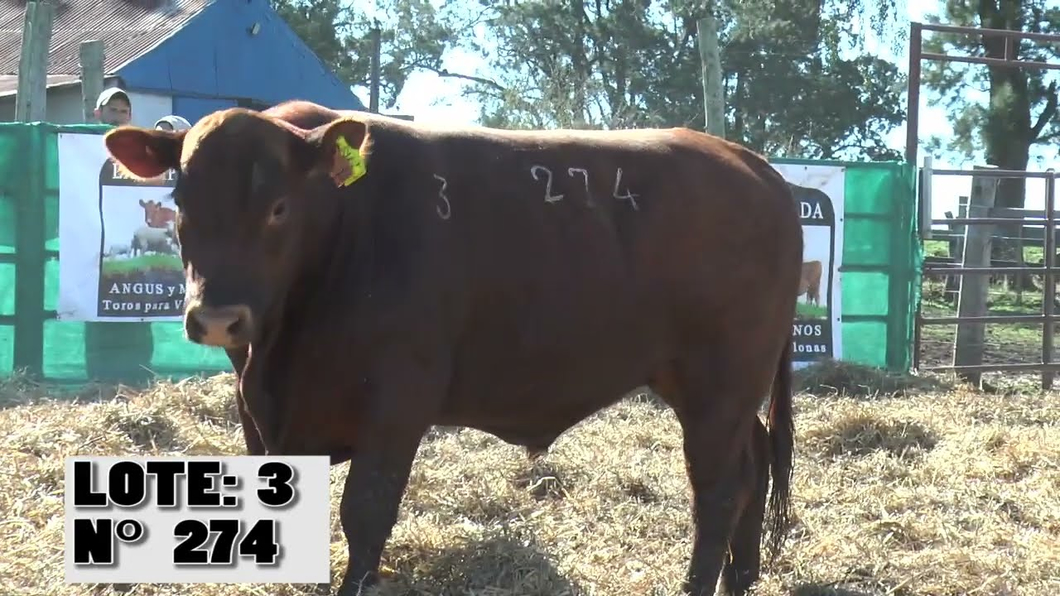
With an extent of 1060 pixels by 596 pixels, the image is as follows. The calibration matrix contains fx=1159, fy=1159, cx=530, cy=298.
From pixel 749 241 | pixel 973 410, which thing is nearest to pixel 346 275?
pixel 749 241

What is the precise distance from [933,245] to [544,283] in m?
20.8

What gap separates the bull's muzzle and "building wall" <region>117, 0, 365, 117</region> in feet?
56.3

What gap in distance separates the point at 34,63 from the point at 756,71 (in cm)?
2431

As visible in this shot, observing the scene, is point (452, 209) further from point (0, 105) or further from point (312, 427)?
point (0, 105)

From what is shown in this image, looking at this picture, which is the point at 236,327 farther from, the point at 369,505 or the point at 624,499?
the point at 624,499

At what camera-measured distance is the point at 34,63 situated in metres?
8.25

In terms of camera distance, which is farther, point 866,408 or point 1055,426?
point 1055,426

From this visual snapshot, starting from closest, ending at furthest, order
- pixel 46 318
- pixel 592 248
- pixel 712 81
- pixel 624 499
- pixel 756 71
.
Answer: pixel 592 248 < pixel 624 499 < pixel 46 318 < pixel 712 81 < pixel 756 71

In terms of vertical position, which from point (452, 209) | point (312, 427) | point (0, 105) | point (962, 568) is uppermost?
point (0, 105)

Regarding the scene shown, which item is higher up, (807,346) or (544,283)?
(544,283)

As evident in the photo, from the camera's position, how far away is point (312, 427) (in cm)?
359

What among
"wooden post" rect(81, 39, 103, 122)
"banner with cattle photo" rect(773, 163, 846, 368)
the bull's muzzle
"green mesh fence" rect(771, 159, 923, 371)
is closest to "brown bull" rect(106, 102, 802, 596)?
the bull's muzzle

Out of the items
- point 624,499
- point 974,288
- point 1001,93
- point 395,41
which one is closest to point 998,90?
point 1001,93

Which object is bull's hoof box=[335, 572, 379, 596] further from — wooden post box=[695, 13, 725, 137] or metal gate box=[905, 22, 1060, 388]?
wooden post box=[695, 13, 725, 137]
